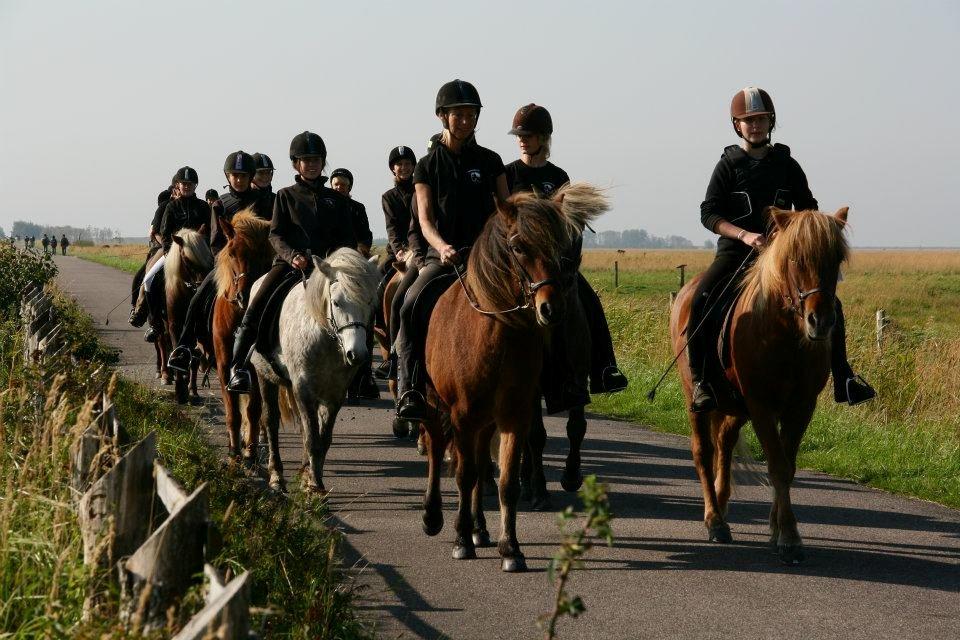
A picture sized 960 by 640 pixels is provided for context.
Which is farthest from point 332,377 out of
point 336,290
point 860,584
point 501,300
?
point 860,584

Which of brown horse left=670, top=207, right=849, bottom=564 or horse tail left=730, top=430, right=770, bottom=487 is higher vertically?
brown horse left=670, top=207, right=849, bottom=564

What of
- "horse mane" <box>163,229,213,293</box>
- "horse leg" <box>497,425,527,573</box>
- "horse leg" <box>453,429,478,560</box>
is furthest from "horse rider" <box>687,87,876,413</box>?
"horse mane" <box>163,229,213,293</box>

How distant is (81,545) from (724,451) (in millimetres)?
5118

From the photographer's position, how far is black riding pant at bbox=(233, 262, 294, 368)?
10148 millimetres

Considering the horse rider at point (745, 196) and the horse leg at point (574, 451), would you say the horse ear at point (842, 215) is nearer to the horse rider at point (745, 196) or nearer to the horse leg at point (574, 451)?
the horse rider at point (745, 196)

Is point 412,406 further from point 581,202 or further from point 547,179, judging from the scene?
point 547,179

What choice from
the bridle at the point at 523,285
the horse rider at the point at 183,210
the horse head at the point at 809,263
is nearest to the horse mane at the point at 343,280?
the bridle at the point at 523,285

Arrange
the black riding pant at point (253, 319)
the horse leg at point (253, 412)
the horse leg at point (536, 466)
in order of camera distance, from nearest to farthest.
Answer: the horse leg at point (536, 466) → the black riding pant at point (253, 319) → the horse leg at point (253, 412)

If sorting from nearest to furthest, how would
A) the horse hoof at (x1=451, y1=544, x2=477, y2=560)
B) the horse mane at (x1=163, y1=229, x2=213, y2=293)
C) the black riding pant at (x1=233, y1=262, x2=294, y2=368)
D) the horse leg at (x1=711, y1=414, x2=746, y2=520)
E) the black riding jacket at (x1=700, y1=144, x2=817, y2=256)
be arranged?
the horse hoof at (x1=451, y1=544, x2=477, y2=560) < the black riding jacket at (x1=700, y1=144, x2=817, y2=256) < the horse leg at (x1=711, y1=414, x2=746, y2=520) < the black riding pant at (x1=233, y1=262, x2=294, y2=368) < the horse mane at (x1=163, y1=229, x2=213, y2=293)

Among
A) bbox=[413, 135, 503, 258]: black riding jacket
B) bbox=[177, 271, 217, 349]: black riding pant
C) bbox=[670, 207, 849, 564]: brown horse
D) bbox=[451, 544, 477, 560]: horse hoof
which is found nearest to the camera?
bbox=[670, 207, 849, 564]: brown horse

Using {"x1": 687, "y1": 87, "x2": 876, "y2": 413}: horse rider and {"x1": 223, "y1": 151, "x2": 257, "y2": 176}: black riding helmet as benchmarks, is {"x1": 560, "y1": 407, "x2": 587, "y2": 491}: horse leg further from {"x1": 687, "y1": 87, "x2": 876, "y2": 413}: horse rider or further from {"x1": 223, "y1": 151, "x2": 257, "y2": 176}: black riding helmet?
{"x1": 223, "y1": 151, "x2": 257, "y2": 176}: black riding helmet

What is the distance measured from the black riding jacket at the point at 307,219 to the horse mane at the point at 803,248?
4332 mm

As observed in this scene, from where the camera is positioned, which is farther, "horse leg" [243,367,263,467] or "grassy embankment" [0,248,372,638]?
"horse leg" [243,367,263,467]

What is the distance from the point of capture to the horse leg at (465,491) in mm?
7520
